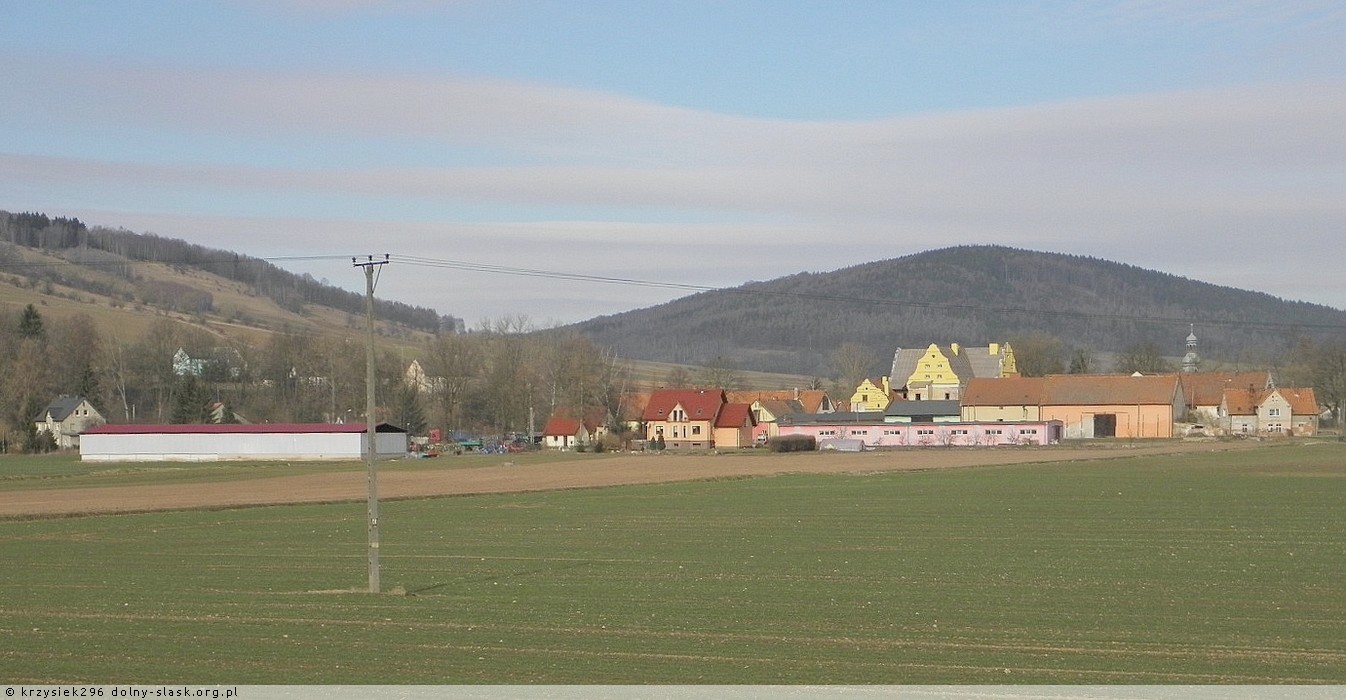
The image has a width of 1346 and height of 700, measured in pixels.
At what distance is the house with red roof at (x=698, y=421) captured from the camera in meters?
138

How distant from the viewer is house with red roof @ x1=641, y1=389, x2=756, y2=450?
137750mm

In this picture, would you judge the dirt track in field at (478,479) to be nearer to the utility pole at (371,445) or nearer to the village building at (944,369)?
the utility pole at (371,445)

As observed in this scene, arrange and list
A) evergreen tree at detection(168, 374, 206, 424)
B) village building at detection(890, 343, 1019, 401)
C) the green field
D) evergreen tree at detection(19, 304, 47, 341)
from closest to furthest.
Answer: the green field < evergreen tree at detection(168, 374, 206, 424) < evergreen tree at detection(19, 304, 47, 341) < village building at detection(890, 343, 1019, 401)

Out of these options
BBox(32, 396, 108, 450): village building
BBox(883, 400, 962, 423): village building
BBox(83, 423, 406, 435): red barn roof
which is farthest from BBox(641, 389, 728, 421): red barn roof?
BBox(32, 396, 108, 450): village building

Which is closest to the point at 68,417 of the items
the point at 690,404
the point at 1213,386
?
the point at 690,404

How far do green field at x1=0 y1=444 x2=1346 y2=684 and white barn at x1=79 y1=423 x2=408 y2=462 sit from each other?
220 feet

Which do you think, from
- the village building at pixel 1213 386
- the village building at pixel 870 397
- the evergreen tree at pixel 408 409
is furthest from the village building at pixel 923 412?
the evergreen tree at pixel 408 409

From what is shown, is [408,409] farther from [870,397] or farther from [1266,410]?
[1266,410]

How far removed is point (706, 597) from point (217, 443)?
99535 mm

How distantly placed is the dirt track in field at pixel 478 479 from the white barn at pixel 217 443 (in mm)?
12618

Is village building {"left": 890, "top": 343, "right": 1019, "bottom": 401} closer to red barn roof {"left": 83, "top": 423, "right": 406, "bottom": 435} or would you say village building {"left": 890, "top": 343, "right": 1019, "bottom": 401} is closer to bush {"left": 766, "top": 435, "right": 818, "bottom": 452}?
bush {"left": 766, "top": 435, "right": 818, "bottom": 452}

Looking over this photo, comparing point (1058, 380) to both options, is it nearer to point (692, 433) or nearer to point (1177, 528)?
point (692, 433)

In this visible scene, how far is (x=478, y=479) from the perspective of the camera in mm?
71438
